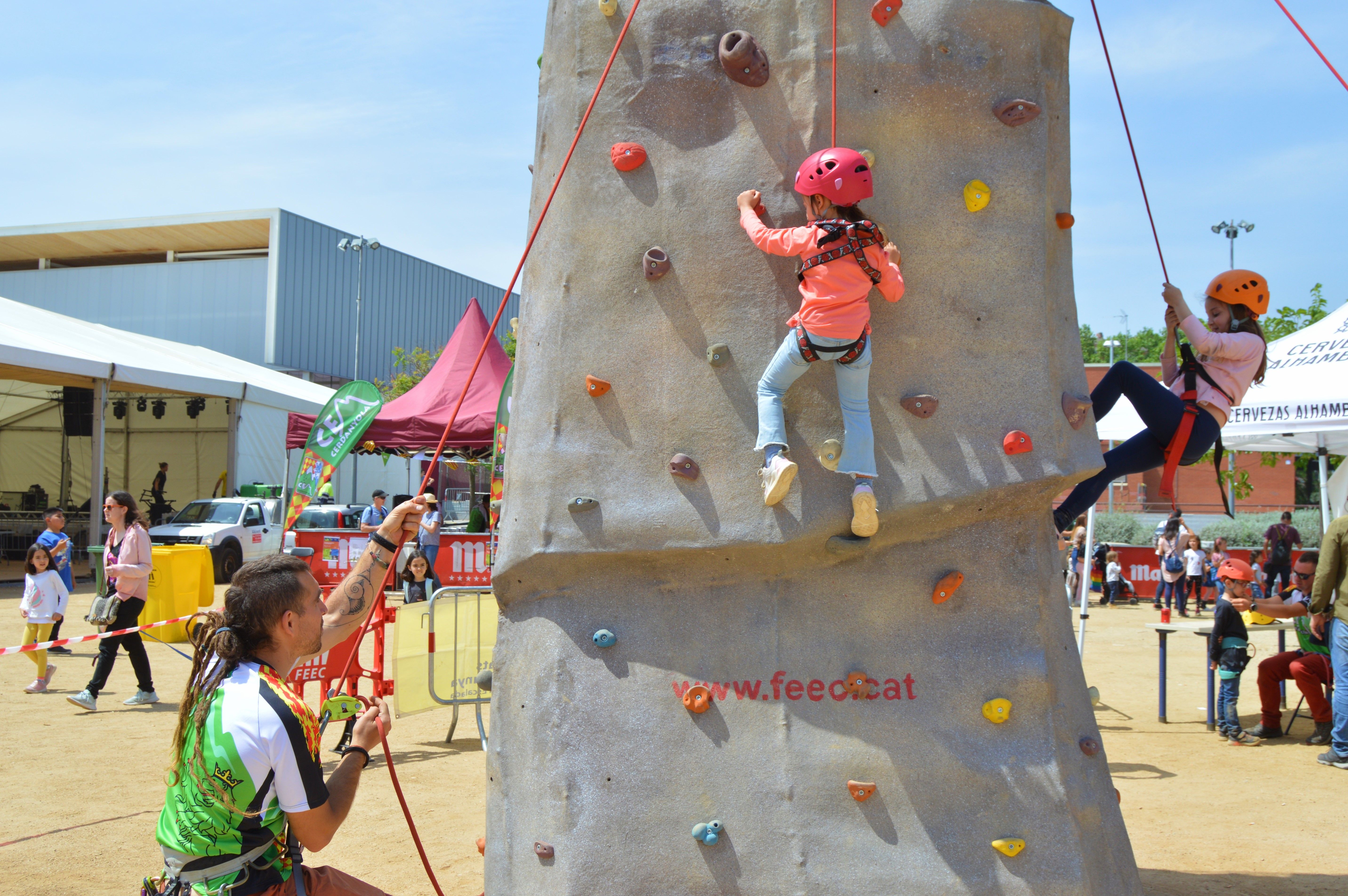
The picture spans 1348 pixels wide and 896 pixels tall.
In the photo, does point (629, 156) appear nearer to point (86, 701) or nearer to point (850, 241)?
point (850, 241)

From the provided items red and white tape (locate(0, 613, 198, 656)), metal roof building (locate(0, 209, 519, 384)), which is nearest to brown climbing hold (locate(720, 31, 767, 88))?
red and white tape (locate(0, 613, 198, 656))

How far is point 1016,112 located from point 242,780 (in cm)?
355

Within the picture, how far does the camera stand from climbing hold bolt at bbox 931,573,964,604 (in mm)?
3803

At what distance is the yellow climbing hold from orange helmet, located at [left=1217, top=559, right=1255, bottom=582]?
5860mm

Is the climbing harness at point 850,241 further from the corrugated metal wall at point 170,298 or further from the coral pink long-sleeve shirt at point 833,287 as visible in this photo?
the corrugated metal wall at point 170,298

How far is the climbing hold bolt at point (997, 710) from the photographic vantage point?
3744 millimetres

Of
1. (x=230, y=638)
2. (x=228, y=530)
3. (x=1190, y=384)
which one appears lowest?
(x=228, y=530)

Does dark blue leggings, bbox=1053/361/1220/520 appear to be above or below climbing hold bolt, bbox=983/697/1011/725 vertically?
above

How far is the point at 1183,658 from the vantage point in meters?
13.6

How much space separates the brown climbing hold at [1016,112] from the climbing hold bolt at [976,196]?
0.90 ft

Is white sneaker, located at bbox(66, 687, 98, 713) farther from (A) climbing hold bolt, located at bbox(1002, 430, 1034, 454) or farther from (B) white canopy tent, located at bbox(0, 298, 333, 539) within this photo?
(B) white canopy tent, located at bbox(0, 298, 333, 539)

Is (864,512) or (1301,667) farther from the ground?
(864,512)

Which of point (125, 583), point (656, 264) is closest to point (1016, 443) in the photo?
point (656, 264)

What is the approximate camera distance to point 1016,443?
381cm
